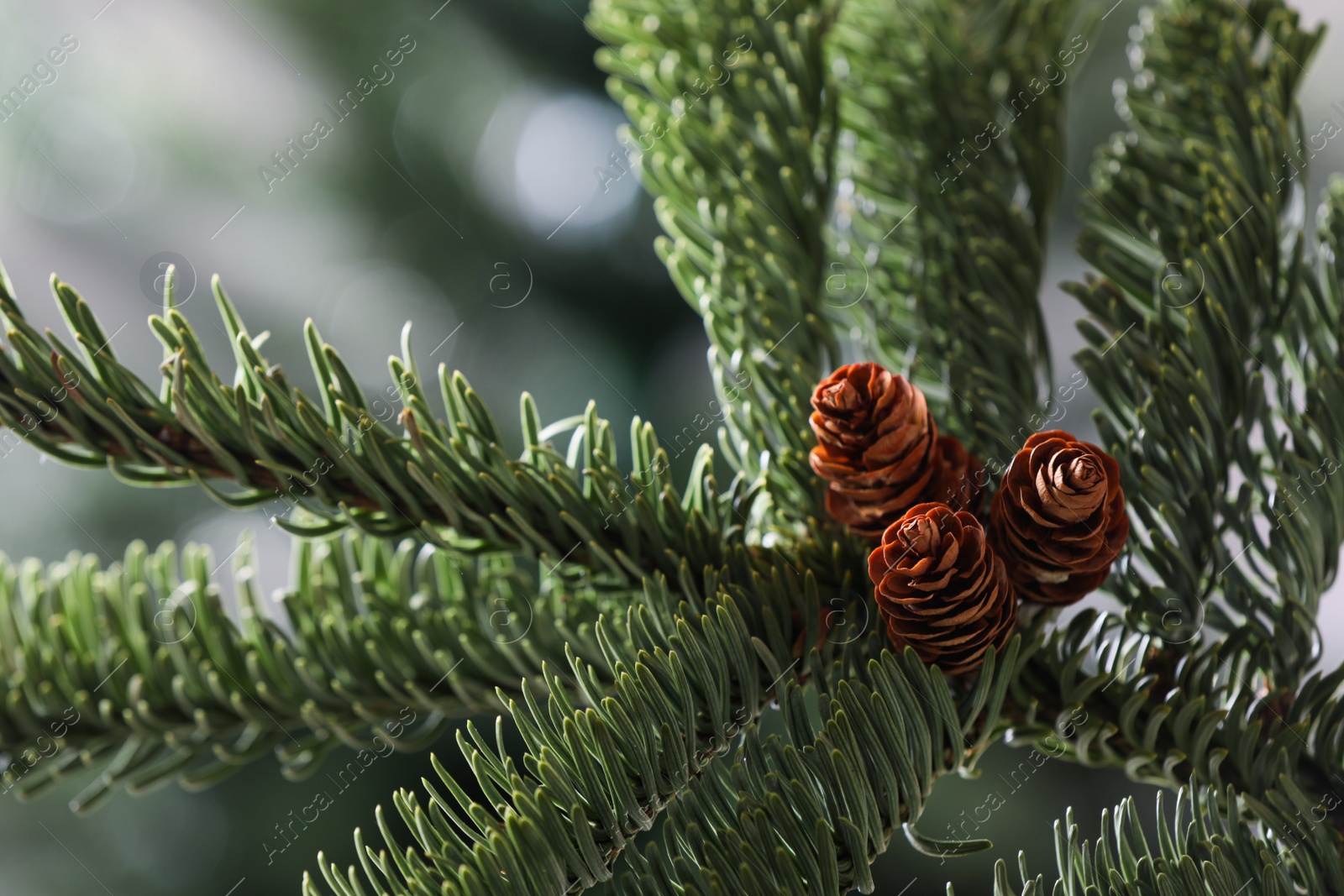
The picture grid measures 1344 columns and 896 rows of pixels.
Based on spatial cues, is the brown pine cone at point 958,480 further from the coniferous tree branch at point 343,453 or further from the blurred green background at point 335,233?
the blurred green background at point 335,233

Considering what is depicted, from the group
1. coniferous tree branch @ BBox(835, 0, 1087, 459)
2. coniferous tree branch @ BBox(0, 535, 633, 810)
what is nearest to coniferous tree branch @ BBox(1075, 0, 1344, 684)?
coniferous tree branch @ BBox(835, 0, 1087, 459)

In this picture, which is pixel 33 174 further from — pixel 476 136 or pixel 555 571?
pixel 555 571

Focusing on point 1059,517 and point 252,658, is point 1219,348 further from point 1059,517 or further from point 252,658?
point 252,658

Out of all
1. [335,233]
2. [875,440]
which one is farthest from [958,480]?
[335,233]

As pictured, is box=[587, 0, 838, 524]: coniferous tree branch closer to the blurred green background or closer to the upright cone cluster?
the upright cone cluster

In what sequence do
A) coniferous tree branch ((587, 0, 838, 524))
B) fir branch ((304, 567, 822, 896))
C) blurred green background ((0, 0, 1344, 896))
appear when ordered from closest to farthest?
1. fir branch ((304, 567, 822, 896))
2. coniferous tree branch ((587, 0, 838, 524))
3. blurred green background ((0, 0, 1344, 896))

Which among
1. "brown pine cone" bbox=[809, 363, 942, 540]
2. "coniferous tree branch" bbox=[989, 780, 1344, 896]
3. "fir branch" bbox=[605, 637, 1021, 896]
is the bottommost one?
"coniferous tree branch" bbox=[989, 780, 1344, 896]
